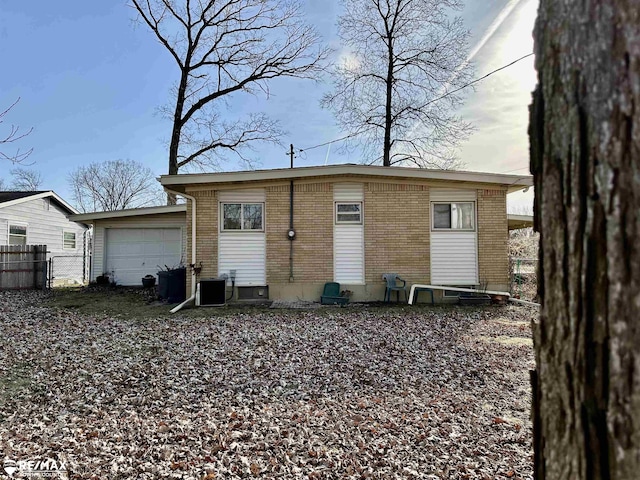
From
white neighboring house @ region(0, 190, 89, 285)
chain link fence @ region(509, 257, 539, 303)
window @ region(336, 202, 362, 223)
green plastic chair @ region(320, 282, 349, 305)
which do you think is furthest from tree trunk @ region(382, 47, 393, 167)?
→ white neighboring house @ region(0, 190, 89, 285)

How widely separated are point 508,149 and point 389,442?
1267cm

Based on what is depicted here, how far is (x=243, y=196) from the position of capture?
968 cm

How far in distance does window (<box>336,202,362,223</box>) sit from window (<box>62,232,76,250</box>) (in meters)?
15.4

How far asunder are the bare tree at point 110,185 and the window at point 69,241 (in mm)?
14186

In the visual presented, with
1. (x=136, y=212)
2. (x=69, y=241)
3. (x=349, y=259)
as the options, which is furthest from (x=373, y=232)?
(x=69, y=241)

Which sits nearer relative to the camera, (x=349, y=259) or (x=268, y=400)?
(x=268, y=400)

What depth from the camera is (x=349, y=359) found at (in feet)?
16.4

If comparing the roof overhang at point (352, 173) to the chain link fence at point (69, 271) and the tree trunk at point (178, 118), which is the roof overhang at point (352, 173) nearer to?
the tree trunk at point (178, 118)

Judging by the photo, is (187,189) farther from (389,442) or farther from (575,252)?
(575,252)

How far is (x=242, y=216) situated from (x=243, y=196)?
521 mm

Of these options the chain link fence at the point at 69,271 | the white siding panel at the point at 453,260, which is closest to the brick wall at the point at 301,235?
the white siding panel at the point at 453,260

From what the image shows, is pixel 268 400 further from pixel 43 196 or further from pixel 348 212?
pixel 43 196

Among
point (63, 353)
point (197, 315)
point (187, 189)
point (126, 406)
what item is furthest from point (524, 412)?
point (187, 189)

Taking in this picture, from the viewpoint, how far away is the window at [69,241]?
1821 centimetres
